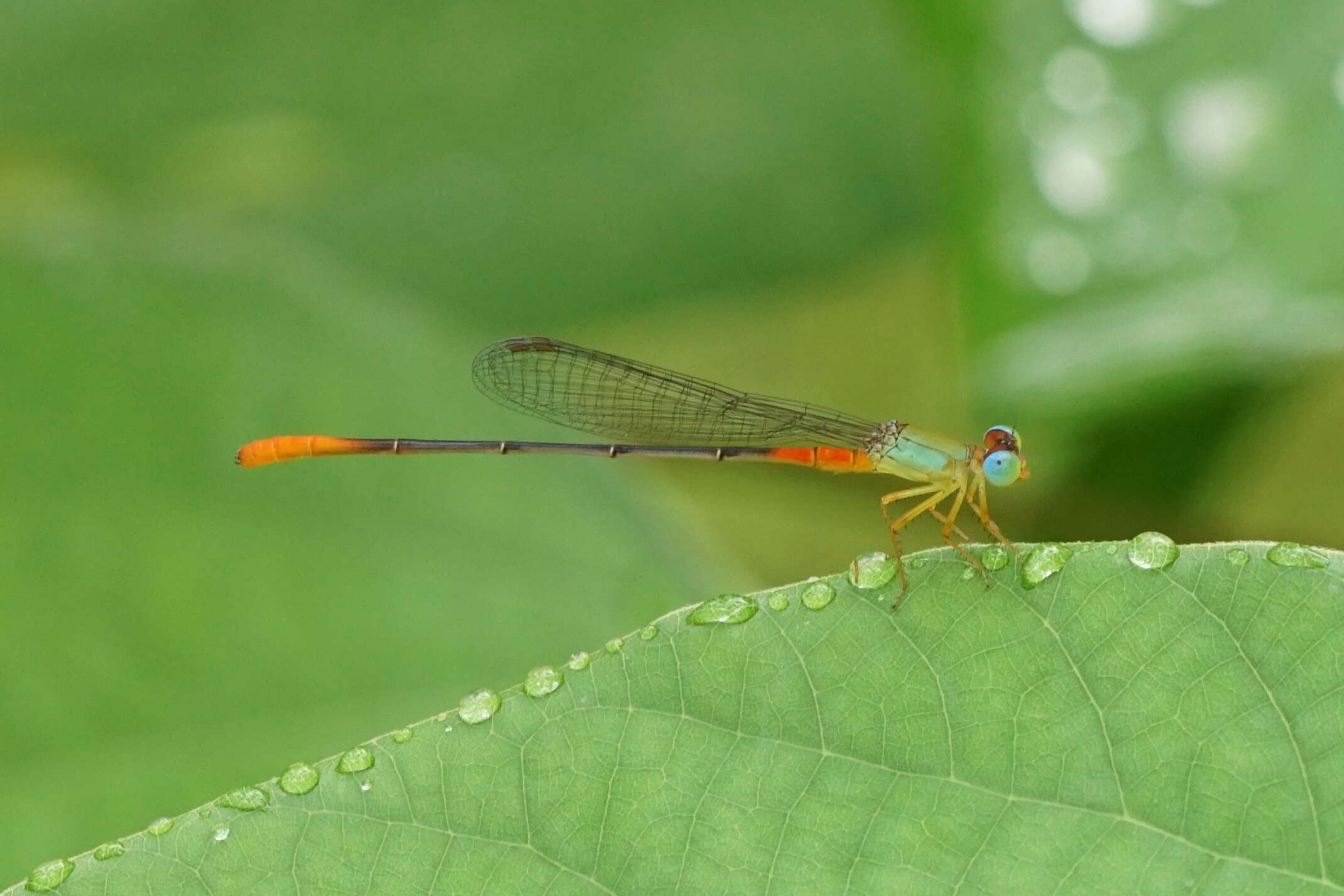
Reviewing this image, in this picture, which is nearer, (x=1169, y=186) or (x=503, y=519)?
(x=1169, y=186)

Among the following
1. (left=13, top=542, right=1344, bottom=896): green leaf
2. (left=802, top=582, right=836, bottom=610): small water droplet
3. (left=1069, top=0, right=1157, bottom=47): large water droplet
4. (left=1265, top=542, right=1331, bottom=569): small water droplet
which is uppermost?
(left=1069, top=0, right=1157, bottom=47): large water droplet

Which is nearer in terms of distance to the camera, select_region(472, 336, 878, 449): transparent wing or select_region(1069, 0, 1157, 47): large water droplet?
select_region(1069, 0, 1157, 47): large water droplet

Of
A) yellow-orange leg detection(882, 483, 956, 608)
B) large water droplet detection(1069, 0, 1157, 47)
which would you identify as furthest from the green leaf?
large water droplet detection(1069, 0, 1157, 47)

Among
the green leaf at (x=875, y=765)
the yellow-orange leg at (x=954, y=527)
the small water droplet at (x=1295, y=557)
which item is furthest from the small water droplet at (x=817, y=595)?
the yellow-orange leg at (x=954, y=527)

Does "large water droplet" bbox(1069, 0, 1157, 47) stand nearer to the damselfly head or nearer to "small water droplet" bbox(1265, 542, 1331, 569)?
the damselfly head

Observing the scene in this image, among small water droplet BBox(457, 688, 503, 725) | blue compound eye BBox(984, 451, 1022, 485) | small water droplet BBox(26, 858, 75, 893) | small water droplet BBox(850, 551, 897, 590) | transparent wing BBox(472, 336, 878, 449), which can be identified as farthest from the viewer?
transparent wing BBox(472, 336, 878, 449)

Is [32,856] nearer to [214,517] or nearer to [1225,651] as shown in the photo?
[214,517]

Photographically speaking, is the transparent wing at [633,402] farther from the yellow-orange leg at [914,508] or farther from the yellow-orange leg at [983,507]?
the yellow-orange leg at [983,507]

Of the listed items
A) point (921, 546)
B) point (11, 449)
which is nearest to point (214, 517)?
point (11, 449)
